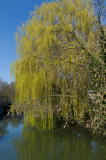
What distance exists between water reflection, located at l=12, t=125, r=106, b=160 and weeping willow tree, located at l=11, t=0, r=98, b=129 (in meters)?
0.60

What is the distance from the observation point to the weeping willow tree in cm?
593

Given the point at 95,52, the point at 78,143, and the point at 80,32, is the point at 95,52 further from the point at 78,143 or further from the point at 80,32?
the point at 78,143

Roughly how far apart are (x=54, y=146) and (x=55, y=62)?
2904 millimetres

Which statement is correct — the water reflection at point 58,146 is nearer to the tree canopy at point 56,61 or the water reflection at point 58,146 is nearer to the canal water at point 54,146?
the canal water at point 54,146

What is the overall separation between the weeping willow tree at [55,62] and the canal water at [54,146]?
63 cm

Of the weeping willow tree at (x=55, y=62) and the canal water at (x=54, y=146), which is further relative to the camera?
the weeping willow tree at (x=55, y=62)

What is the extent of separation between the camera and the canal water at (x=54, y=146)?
4656 millimetres

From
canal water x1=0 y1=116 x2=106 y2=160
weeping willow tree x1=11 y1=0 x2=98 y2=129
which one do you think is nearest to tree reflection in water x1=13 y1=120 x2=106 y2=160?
canal water x1=0 y1=116 x2=106 y2=160

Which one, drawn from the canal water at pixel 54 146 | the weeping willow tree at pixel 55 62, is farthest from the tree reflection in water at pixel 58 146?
the weeping willow tree at pixel 55 62

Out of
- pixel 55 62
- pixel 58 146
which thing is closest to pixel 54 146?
pixel 58 146

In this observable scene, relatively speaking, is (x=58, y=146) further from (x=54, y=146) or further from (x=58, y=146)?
(x=54, y=146)

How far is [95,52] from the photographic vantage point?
5426mm

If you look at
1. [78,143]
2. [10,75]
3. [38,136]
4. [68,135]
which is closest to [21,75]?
[10,75]

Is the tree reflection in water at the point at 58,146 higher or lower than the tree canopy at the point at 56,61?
lower
